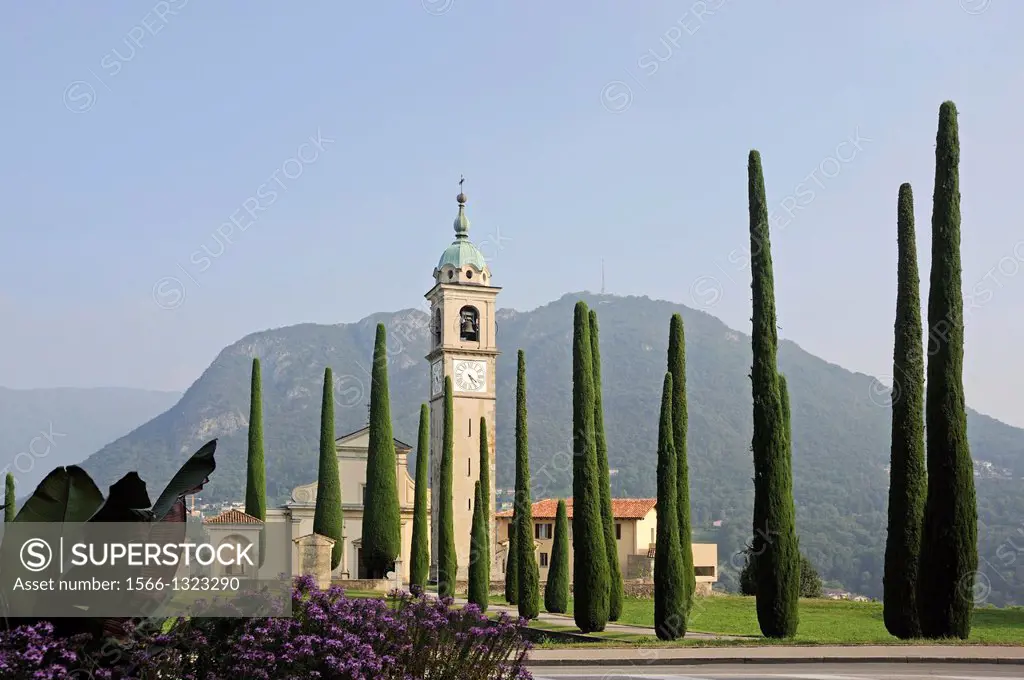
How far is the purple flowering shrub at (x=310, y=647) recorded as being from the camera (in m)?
8.84

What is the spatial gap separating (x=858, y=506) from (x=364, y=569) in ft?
302

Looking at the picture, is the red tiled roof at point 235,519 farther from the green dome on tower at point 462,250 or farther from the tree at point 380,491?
the green dome on tower at point 462,250

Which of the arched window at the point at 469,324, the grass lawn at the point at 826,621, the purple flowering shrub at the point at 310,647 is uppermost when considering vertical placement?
the arched window at the point at 469,324

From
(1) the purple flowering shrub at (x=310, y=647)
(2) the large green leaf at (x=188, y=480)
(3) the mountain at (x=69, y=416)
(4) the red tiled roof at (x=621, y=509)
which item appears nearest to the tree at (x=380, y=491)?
(4) the red tiled roof at (x=621, y=509)

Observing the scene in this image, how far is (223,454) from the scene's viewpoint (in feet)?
495

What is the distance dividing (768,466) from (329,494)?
28290mm

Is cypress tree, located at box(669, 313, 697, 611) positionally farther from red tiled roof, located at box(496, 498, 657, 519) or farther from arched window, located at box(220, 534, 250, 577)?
red tiled roof, located at box(496, 498, 657, 519)

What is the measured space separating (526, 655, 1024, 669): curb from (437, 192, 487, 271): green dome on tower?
41.1 metres

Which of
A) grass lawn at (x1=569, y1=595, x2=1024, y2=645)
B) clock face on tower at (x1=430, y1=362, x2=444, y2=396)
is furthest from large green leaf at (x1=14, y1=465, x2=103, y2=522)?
clock face on tower at (x1=430, y1=362, x2=444, y2=396)

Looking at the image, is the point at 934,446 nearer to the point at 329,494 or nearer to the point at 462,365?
the point at 329,494

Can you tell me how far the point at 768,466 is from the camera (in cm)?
2512

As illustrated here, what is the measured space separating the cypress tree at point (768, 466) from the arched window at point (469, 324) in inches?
1320

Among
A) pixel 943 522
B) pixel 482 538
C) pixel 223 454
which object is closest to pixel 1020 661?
pixel 943 522

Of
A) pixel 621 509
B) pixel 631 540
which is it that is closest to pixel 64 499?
pixel 631 540
